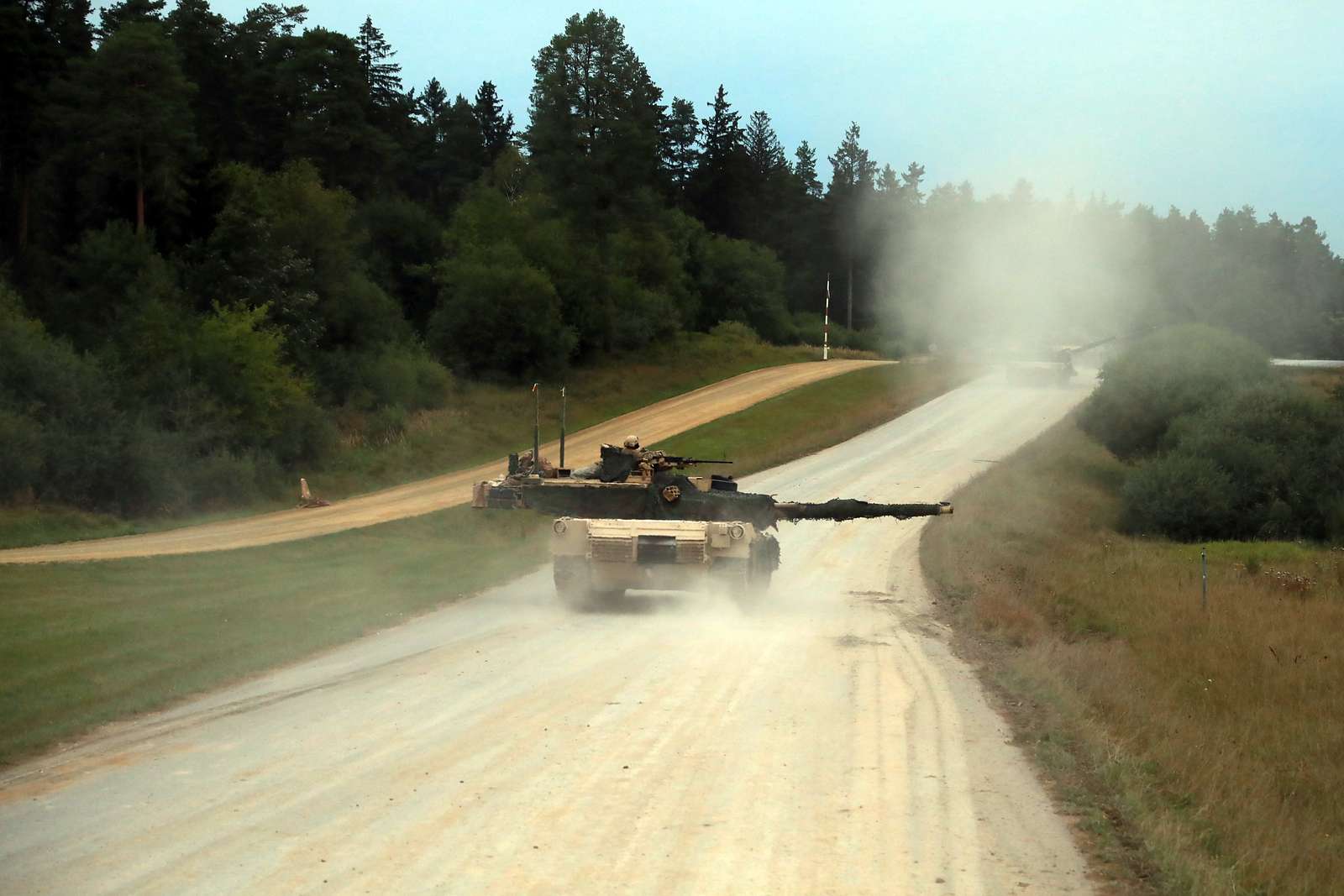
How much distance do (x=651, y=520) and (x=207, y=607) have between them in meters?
6.34

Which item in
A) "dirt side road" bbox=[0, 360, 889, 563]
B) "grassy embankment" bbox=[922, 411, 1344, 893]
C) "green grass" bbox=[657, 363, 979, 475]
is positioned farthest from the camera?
"green grass" bbox=[657, 363, 979, 475]

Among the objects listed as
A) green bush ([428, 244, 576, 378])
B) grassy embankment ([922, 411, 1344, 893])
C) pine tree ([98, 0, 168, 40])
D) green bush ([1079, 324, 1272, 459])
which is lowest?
grassy embankment ([922, 411, 1344, 893])

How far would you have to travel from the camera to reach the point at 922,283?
84188mm

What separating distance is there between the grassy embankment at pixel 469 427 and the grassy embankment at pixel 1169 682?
62.5 ft

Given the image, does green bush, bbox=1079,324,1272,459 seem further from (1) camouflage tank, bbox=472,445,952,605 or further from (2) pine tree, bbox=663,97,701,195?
(2) pine tree, bbox=663,97,701,195

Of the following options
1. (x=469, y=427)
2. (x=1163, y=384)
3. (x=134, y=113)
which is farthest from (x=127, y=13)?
(x=1163, y=384)

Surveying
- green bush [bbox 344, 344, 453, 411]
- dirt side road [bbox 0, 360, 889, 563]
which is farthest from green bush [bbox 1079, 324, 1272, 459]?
green bush [bbox 344, 344, 453, 411]

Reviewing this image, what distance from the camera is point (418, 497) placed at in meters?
37.2

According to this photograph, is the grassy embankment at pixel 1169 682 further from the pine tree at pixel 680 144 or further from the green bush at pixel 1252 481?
the pine tree at pixel 680 144

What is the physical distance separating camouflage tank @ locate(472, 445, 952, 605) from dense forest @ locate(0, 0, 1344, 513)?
1649 cm

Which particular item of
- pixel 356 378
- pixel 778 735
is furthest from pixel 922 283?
pixel 778 735

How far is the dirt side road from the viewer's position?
25.4 meters

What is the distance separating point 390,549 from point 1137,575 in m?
15.5

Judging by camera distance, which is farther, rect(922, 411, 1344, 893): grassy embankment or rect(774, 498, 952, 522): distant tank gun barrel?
rect(774, 498, 952, 522): distant tank gun barrel
